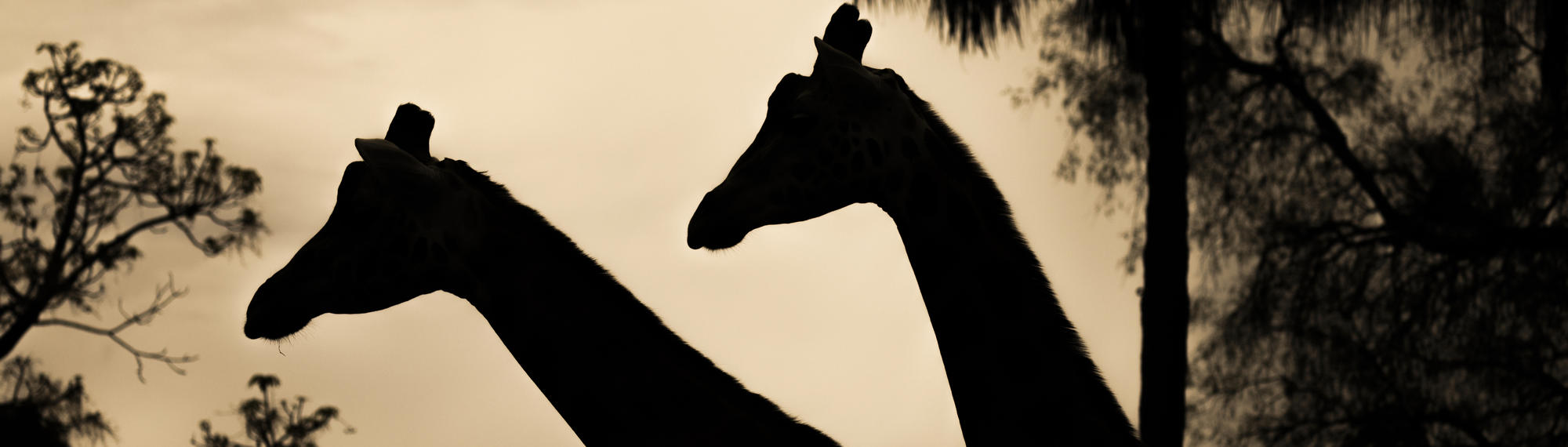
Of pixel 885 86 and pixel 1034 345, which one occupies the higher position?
pixel 885 86

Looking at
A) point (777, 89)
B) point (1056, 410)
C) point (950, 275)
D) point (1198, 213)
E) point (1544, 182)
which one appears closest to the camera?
point (1056, 410)

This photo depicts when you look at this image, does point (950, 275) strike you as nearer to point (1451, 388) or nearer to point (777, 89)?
point (777, 89)

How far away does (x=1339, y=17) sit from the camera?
10008mm

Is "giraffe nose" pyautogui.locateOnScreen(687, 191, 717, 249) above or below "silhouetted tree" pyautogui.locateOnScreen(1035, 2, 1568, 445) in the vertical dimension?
below

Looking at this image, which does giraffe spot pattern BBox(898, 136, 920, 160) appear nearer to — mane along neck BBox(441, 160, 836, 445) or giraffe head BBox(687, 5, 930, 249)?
giraffe head BBox(687, 5, 930, 249)

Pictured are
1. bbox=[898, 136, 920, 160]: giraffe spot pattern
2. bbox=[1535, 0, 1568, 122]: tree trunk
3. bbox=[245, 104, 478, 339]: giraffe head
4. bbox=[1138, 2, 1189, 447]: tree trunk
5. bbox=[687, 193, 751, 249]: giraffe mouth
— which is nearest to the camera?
bbox=[687, 193, 751, 249]: giraffe mouth

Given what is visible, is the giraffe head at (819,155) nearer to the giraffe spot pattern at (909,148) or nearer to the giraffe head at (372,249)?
the giraffe spot pattern at (909,148)

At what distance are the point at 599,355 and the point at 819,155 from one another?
893 mm

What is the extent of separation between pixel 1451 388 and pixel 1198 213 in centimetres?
268

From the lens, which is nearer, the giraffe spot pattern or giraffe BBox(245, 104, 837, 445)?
the giraffe spot pattern

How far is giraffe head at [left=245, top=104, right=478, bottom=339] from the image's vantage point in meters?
3.73

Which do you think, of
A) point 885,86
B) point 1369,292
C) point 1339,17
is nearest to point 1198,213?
point 1369,292

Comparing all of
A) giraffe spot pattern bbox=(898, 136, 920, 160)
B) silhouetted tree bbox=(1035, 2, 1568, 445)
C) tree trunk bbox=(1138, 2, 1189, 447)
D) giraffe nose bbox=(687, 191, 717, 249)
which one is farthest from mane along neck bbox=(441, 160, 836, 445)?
silhouetted tree bbox=(1035, 2, 1568, 445)

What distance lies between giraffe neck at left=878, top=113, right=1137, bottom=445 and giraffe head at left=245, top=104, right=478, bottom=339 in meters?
1.39
